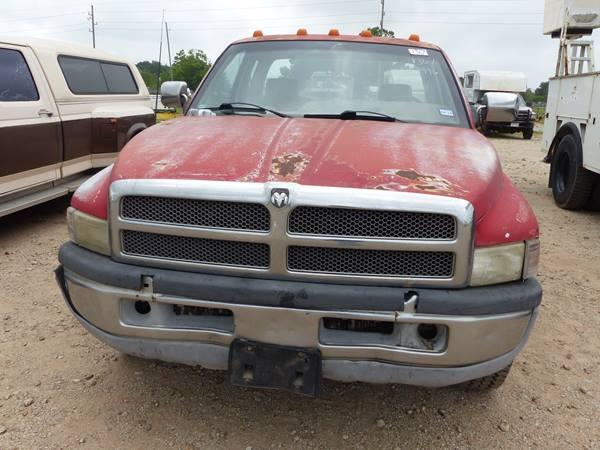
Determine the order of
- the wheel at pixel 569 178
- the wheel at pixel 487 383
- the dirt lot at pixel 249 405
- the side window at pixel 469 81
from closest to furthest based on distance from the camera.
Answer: the dirt lot at pixel 249 405 → the wheel at pixel 487 383 → the wheel at pixel 569 178 → the side window at pixel 469 81

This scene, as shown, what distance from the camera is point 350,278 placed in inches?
84.9

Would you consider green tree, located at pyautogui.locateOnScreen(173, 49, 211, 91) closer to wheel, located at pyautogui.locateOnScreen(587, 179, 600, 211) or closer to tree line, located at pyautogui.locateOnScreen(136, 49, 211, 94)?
tree line, located at pyautogui.locateOnScreen(136, 49, 211, 94)

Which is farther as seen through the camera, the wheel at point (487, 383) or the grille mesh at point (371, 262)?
the wheel at point (487, 383)

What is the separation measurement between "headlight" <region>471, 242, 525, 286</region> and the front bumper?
39mm

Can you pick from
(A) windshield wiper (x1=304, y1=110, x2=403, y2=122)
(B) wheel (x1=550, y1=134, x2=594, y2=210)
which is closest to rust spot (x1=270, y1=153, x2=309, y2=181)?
(A) windshield wiper (x1=304, y1=110, x2=403, y2=122)

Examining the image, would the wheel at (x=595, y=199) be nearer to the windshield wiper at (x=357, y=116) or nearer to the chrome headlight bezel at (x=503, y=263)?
the windshield wiper at (x=357, y=116)

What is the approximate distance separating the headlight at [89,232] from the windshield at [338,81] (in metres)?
1.44

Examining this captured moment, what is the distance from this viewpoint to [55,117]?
586 centimetres

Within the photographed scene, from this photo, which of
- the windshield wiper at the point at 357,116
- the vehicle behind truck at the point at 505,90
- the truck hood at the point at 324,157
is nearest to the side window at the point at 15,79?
the truck hood at the point at 324,157

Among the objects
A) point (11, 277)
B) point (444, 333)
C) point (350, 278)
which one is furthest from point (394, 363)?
point (11, 277)

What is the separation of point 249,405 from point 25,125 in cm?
404

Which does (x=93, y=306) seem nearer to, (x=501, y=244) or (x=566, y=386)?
(x=501, y=244)

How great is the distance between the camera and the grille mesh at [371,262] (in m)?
2.13

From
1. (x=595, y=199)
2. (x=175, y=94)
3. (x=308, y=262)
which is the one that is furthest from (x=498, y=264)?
(x=595, y=199)
